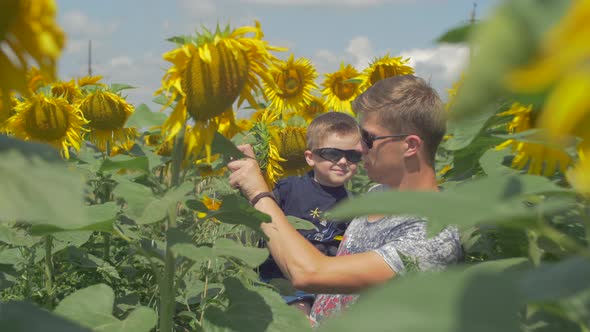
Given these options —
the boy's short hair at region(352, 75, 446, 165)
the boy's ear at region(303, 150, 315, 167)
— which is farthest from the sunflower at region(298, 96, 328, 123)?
the boy's short hair at region(352, 75, 446, 165)

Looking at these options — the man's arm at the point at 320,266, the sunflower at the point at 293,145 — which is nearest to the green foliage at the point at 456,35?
the man's arm at the point at 320,266

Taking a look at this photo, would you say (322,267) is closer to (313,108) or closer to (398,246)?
(398,246)

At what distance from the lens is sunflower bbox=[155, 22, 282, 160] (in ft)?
3.62

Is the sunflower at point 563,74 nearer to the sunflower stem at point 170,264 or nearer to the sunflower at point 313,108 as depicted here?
the sunflower stem at point 170,264

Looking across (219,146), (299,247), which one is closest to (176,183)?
(219,146)

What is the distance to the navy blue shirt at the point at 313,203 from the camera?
10.3 feet

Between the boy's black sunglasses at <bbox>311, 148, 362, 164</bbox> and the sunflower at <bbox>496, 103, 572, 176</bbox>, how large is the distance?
2.36 m

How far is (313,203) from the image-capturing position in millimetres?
3355

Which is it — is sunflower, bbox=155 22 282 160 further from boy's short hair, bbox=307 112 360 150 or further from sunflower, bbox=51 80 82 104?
boy's short hair, bbox=307 112 360 150

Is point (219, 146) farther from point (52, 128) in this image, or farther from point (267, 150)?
point (52, 128)

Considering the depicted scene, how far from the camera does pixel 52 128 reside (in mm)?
2680

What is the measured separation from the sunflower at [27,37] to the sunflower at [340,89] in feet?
12.0

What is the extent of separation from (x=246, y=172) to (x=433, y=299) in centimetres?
143

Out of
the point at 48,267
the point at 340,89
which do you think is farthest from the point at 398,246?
the point at 340,89
